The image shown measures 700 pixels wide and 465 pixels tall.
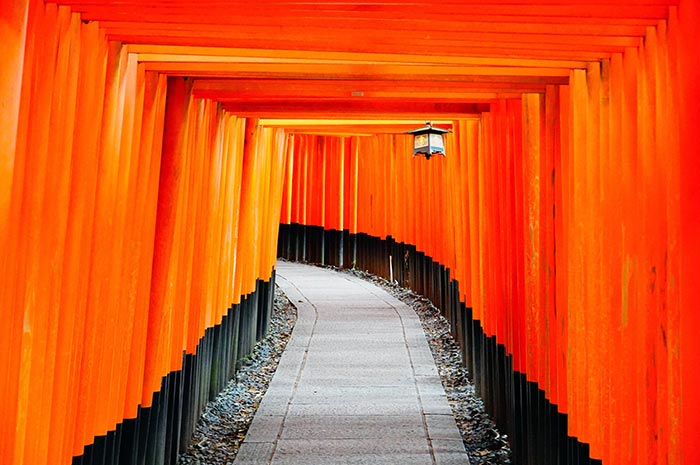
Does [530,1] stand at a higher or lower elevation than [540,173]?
higher

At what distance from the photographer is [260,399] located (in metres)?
8.25

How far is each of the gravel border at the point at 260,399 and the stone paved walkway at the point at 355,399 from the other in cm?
13

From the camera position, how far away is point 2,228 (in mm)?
2766

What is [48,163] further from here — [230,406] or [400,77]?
[230,406]

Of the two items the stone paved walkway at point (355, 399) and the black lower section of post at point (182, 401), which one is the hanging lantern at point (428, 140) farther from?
the black lower section of post at point (182, 401)

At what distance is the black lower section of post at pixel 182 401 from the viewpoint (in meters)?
4.76

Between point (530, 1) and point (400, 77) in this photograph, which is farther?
point (400, 77)

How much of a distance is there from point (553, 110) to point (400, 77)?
3.14ft

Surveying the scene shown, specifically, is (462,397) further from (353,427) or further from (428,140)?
(428,140)

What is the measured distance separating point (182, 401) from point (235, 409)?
1583mm

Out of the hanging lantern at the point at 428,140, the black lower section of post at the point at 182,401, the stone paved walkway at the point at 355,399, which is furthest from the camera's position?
the hanging lantern at the point at 428,140

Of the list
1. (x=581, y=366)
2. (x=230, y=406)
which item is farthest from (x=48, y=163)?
(x=230, y=406)

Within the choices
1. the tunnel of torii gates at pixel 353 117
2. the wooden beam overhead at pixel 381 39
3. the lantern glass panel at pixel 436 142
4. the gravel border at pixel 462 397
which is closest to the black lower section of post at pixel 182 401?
the tunnel of torii gates at pixel 353 117

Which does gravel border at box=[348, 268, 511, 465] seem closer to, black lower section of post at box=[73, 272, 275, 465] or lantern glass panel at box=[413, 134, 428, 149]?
black lower section of post at box=[73, 272, 275, 465]
